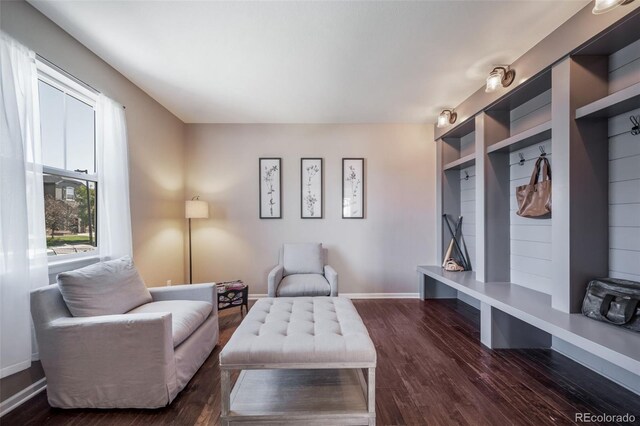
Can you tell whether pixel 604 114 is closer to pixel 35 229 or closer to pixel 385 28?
pixel 385 28

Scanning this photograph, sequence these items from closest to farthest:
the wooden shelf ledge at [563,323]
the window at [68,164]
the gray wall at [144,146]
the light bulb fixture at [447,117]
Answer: the wooden shelf ledge at [563,323] → the gray wall at [144,146] → the window at [68,164] → the light bulb fixture at [447,117]

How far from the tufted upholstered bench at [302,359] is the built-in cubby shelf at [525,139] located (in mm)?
2058

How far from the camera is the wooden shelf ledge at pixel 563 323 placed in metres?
1.30

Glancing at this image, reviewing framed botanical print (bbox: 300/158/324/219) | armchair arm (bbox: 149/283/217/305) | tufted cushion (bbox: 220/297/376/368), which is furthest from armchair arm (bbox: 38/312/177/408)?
framed botanical print (bbox: 300/158/324/219)

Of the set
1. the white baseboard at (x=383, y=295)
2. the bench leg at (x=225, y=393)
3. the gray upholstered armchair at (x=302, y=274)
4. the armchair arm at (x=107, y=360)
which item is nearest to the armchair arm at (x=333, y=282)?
the gray upholstered armchair at (x=302, y=274)

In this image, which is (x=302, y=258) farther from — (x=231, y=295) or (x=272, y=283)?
(x=231, y=295)

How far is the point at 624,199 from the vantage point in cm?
171

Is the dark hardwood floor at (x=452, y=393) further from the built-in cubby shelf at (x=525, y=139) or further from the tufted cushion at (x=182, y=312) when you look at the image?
the built-in cubby shelf at (x=525, y=139)

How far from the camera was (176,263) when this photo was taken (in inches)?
134

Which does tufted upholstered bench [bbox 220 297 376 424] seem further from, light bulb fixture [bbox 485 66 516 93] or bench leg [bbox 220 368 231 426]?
light bulb fixture [bbox 485 66 516 93]

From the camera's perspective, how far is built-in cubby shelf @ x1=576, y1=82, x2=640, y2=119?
145cm

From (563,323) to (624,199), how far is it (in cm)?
94

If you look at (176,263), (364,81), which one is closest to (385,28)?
(364,81)

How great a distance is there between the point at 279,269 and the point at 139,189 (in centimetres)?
174
